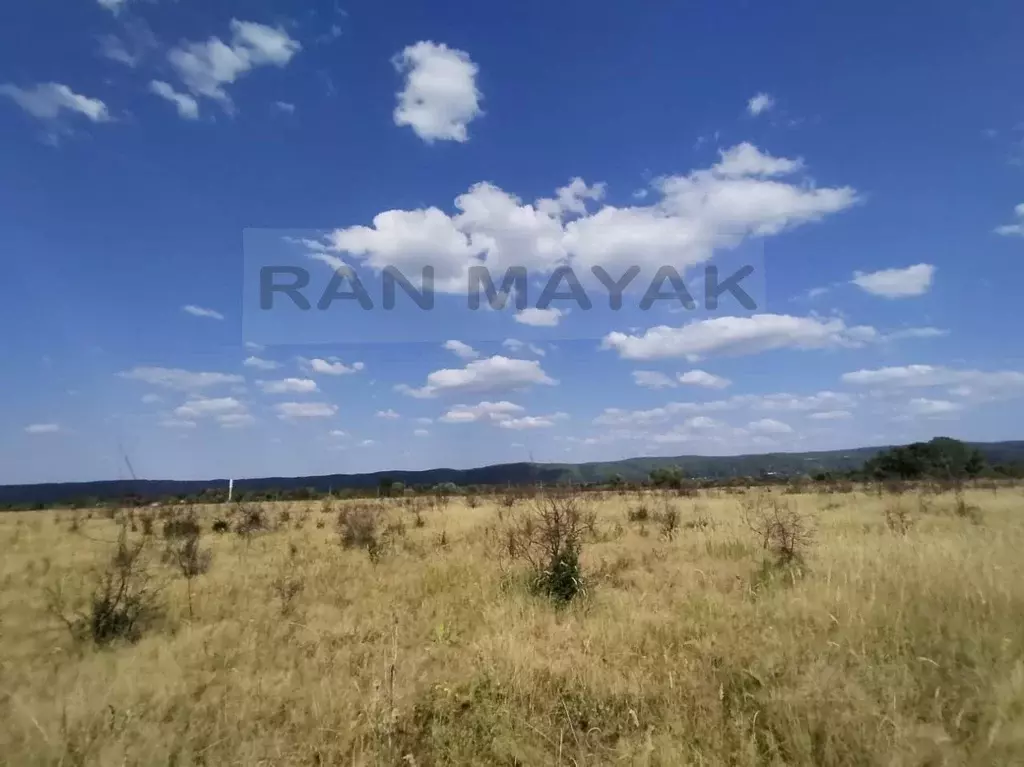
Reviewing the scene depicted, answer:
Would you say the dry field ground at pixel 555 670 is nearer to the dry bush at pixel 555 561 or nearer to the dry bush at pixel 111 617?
the dry bush at pixel 111 617

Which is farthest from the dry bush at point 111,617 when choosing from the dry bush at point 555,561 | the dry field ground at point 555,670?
the dry bush at point 555,561

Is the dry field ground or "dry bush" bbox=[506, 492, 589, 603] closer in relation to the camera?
the dry field ground

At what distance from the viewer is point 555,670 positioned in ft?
13.5

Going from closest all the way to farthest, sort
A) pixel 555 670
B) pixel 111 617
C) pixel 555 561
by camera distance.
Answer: pixel 555 670, pixel 111 617, pixel 555 561

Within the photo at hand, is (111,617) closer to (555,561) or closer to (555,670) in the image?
(555,670)

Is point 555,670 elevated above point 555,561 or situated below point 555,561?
below

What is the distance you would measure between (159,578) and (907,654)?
29.6 ft

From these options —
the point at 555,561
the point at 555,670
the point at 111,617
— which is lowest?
the point at 555,670

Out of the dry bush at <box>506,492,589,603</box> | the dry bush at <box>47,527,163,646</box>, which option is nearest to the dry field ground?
the dry bush at <box>47,527,163,646</box>

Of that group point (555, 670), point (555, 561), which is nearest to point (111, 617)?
point (555, 670)

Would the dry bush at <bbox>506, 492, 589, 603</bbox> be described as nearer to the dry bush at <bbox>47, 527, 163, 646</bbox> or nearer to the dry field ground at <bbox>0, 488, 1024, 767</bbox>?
the dry field ground at <bbox>0, 488, 1024, 767</bbox>

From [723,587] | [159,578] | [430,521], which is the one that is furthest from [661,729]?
[430,521]

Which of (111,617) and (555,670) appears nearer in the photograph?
(555,670)

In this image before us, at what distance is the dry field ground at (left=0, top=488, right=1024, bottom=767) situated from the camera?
3137mm
